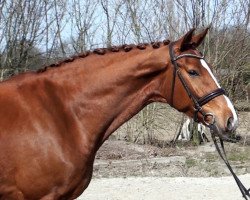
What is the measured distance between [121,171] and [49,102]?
18.6ft

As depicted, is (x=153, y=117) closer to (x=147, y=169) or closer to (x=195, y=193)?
(x=147, y=169)

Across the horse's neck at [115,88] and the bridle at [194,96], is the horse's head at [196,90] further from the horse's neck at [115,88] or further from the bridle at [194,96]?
the horse's neck at [115,88]

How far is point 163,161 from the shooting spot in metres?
9.95

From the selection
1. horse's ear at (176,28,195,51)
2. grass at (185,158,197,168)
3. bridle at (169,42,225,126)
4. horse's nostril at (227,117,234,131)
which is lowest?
grass at (185,158,197,168)

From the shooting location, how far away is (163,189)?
7586 mm

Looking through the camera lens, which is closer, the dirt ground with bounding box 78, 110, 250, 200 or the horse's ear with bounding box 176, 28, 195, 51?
the horse's ear with bounding box 176, 28, 195, 51

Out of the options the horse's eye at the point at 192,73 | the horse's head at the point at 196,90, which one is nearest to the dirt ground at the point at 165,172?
the horse's head at the point at 196,90

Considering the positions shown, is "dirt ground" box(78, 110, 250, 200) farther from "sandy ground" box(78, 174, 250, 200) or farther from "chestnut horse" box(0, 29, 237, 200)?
"chestnut horse" box(0, 29, 237, 200)

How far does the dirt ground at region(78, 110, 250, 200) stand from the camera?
289 inches

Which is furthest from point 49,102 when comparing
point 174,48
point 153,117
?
point 153,117

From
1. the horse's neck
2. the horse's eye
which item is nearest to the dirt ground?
the horse's neck

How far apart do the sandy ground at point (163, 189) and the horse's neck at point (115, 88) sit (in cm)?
353

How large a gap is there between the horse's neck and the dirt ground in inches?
139

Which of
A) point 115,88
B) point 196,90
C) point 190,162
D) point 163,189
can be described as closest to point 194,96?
point 196,90
